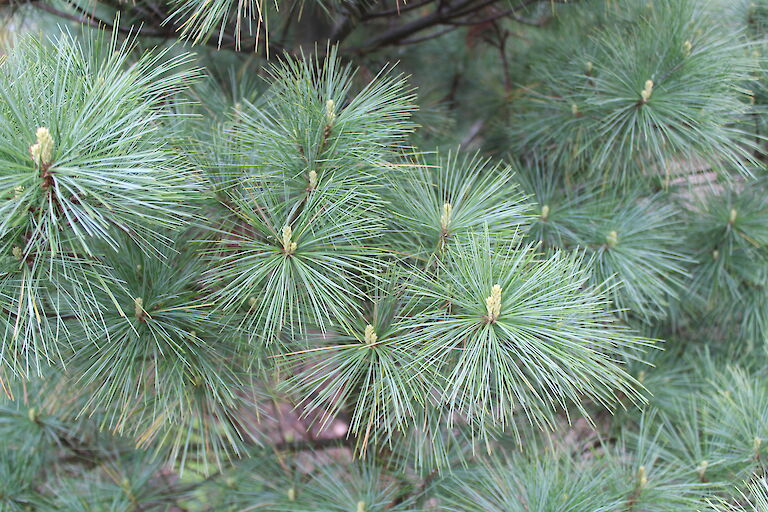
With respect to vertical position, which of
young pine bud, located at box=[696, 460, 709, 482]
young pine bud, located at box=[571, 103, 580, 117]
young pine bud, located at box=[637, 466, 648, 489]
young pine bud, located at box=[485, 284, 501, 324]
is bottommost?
young pine bud, located at box=[637, 466, 648, 489]

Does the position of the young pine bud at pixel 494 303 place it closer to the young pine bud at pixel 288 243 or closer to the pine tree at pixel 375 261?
the pine tree at pixel 375 261

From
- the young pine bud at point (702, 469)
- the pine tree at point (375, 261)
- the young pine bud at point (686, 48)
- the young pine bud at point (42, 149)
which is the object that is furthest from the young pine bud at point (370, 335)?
the young pine bud at point (686, 48)

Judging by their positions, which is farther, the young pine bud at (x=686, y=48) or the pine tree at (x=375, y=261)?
the young pine bud at (x=686, y=48)

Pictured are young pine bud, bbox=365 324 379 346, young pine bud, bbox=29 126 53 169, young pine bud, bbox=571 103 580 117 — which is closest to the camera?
young pine bud, bbox=29 126 53 169

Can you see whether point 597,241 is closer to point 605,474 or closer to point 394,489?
point 605,474

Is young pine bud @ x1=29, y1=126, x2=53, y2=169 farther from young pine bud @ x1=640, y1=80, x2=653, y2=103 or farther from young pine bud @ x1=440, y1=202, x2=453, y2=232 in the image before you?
young pine bud @ x1=640, y1=80, x2=653, y2=103

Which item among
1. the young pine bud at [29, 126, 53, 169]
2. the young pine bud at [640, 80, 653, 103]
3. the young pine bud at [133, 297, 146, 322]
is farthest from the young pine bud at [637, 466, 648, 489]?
the young pine bud at [29, 126, 53, 169]

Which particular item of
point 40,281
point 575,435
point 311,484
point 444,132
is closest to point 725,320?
point 575,435

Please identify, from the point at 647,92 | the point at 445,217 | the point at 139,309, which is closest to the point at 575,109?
the point at 647,92
